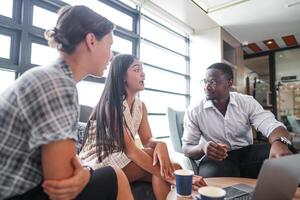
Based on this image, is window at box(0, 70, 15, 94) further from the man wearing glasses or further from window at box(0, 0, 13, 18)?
the man wearing glasses

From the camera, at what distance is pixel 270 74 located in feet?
17.8

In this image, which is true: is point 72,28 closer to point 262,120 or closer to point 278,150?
point 278,150

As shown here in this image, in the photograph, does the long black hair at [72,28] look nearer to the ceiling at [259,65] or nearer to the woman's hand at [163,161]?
the woman's hand at [163,161]

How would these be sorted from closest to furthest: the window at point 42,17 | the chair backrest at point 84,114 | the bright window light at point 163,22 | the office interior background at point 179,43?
the chair backrest at point 84,114 → the office interior background at point 179,43 → the window at point 42,17 → the bright window light at point 163,22

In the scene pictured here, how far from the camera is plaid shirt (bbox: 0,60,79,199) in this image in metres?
0.62

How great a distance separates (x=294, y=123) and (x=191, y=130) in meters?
4.00

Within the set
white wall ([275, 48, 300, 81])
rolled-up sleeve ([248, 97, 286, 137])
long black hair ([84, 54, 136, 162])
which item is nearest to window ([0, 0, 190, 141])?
long black hair ([84, 54, 136, 162])

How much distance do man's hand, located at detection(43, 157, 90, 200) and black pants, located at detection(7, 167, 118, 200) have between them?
1.4 inches

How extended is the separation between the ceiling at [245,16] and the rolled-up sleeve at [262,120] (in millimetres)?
1968

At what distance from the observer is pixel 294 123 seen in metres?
4.95

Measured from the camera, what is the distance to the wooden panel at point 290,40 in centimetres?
470

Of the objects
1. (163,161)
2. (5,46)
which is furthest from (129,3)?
(163,161)

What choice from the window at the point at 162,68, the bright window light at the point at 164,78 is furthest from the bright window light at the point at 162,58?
the bright window light at the point at 164,78

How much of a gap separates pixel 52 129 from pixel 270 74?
569 centimetres
